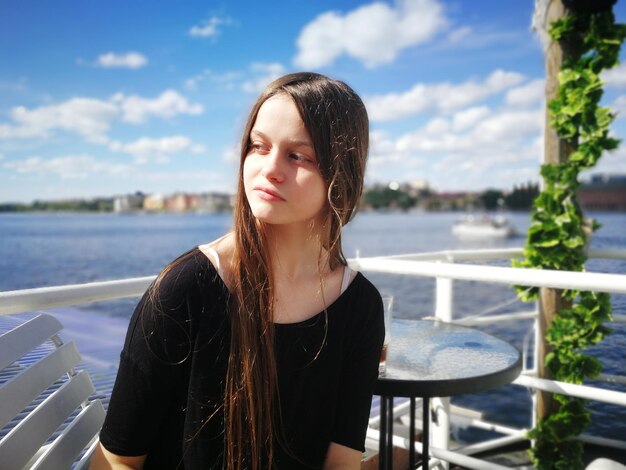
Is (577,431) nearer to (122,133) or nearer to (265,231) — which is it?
(265,231)

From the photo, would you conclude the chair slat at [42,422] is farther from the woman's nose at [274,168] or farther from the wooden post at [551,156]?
the wooden post at [551,156]

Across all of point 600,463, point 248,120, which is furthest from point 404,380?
point 600,463

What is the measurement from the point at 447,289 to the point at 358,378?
1196mm

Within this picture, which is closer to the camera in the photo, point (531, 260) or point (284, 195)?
point (284, 195)

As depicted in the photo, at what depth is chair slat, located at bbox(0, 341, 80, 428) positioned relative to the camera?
94cm

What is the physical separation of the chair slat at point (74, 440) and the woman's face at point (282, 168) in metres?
0.66

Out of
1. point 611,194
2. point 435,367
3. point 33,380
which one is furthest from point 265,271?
point 611,194

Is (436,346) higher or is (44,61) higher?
(44,61)

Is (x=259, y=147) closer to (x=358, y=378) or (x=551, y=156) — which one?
(x=358, y=378)

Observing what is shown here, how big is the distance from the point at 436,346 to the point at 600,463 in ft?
2.26

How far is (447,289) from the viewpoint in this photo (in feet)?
7.13

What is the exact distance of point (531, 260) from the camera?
2863mm

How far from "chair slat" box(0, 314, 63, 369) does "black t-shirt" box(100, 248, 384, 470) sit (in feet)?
0.82

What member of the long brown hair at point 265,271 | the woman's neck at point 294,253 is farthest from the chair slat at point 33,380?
the woman's neck at point 294,253
